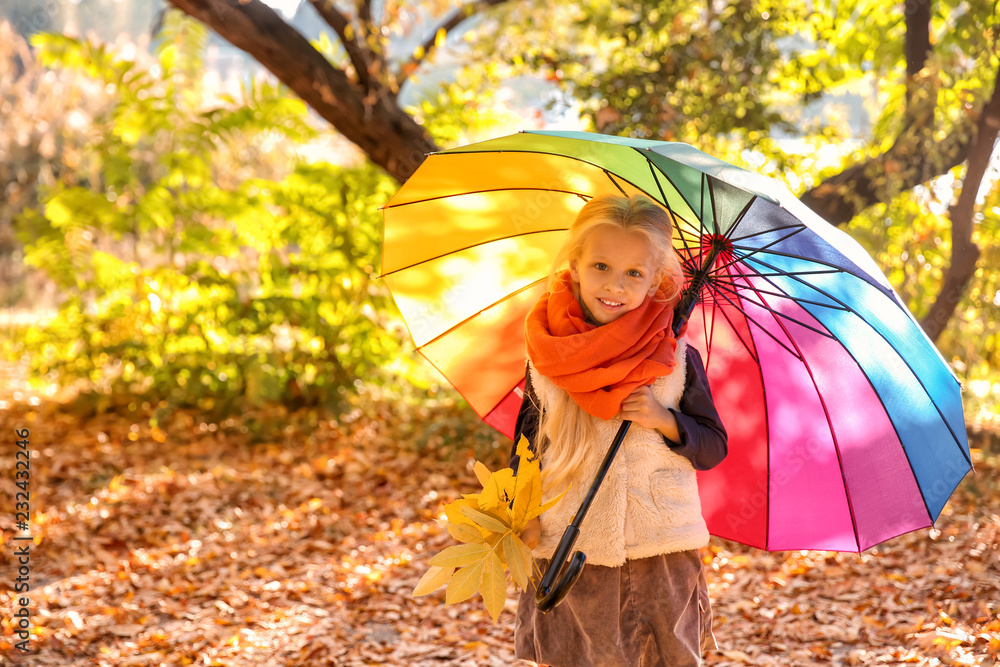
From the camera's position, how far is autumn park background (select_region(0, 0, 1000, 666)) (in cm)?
365

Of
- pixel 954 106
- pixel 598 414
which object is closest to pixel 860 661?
pixel 598 414

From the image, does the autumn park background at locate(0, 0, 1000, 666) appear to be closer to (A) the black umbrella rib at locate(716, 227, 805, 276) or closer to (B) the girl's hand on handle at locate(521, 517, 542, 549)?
(B) the girl's hand on handle at locate(521, 517, 542, 549)

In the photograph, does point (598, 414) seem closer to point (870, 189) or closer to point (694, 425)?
point (694, 425)

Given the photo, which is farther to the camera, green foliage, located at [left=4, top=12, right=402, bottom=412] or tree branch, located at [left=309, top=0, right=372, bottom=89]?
green foliage, located at [left=4, top=12, right=402, bottom=412]

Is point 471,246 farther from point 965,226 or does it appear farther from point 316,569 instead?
point 965,226

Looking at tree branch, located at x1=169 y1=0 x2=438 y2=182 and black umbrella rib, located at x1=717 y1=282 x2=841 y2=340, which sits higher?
tree branch, located at x1=169 y1=0 x2=438 y2=182

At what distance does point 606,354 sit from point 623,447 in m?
0.28

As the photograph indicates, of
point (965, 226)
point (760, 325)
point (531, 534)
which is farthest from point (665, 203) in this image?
point (965, 226)

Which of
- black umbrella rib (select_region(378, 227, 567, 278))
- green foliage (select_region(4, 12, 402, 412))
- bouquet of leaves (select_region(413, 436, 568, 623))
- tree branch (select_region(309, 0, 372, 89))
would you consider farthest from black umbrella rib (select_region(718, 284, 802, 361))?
green foliage (select_region(4, 12, 402, 412))

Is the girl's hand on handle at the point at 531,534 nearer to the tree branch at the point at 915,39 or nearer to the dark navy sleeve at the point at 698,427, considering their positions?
the dark navy sleeve at the point at 698,427

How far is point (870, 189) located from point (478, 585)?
453 centimetres

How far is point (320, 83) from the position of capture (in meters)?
5.38

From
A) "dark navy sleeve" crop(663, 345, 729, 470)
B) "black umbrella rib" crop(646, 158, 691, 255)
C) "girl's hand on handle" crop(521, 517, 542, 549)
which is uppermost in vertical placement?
"black umbrella rib" crop(646, 158, 691, 255)

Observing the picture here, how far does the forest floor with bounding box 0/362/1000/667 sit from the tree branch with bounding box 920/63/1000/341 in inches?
46.1
